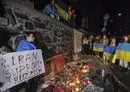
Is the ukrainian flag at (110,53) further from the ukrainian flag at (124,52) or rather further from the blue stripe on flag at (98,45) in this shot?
the blue stripe on flag at (98,45)

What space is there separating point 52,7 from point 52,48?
270cm

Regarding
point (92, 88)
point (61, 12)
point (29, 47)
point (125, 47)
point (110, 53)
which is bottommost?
point (92, 88)

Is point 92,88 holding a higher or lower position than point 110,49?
lower

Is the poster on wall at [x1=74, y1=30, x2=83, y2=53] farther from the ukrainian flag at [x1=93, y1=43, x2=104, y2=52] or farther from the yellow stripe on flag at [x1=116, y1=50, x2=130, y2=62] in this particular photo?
the yellow stripe on flag at [x1=116, y1=50, x2=130, y2=62]

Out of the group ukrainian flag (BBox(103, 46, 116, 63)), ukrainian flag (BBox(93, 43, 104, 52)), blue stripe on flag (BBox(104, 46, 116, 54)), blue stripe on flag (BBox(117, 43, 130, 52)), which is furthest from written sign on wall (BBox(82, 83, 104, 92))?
ukrainian flag (BBox(93, 43, 104, 52))

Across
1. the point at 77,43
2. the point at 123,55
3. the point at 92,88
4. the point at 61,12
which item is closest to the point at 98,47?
the point at 77,43

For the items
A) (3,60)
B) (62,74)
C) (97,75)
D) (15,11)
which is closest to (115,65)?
(97,75)

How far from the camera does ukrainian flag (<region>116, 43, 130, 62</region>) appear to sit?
1109 cm

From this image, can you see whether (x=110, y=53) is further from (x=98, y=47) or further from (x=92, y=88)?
(x=92, y=88)

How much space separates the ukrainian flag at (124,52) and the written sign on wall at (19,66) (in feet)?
17.8

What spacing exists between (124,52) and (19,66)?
691cm

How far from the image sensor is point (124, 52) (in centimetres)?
1142

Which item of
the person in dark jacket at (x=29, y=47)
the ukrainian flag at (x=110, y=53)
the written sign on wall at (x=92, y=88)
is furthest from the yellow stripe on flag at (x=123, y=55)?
the person in dark jacket at (x=29, y=47)

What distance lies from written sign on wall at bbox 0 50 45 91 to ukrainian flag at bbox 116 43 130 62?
5439 mm
